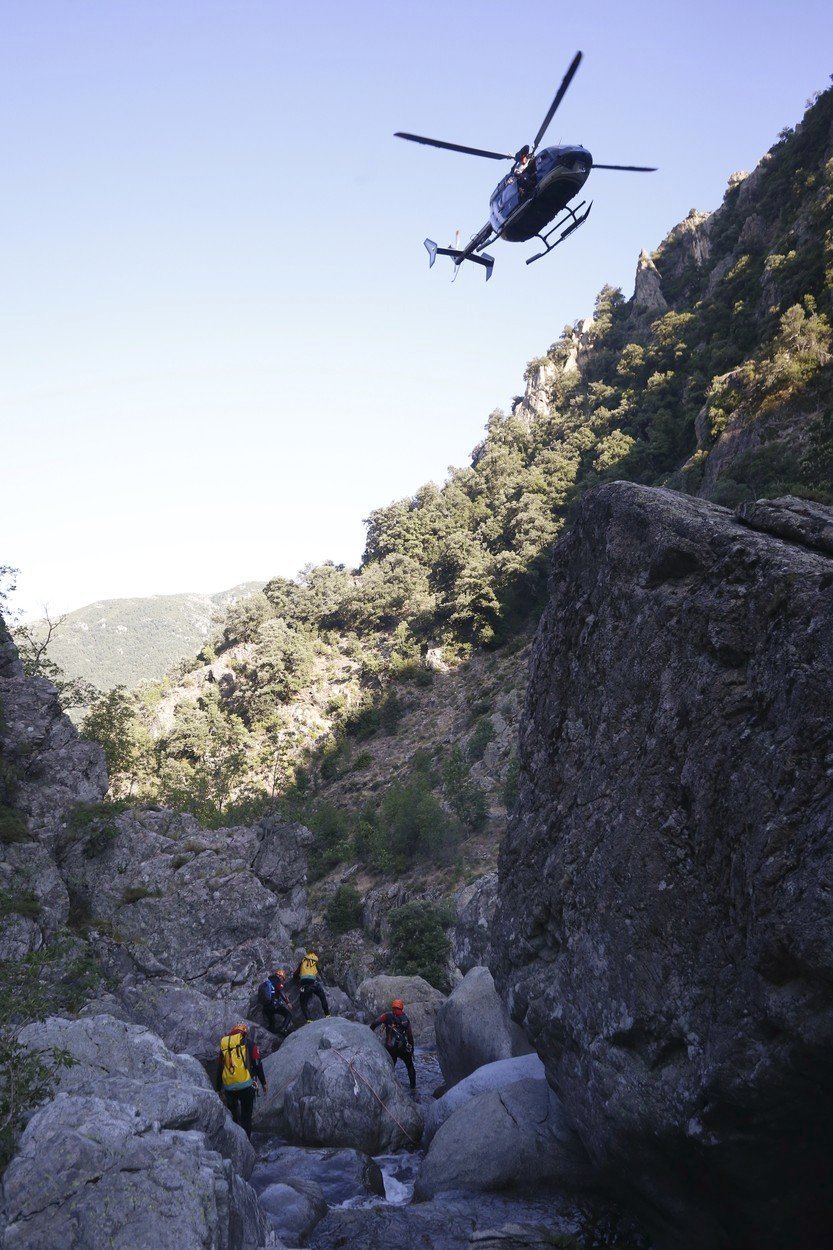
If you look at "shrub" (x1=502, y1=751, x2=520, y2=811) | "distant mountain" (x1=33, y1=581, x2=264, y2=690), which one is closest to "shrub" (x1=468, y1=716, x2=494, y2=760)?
"shrub" (x1=502, y1=751, x2=520, y2=811)

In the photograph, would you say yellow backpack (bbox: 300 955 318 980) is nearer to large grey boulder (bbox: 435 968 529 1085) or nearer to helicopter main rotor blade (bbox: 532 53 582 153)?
large grey boulder (bbox: 435 968 529 1085)

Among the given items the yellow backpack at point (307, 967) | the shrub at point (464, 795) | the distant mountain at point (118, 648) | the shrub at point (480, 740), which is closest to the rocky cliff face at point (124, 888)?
the yellow backpack at point (307, 967)

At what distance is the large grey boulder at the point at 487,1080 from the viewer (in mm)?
11666

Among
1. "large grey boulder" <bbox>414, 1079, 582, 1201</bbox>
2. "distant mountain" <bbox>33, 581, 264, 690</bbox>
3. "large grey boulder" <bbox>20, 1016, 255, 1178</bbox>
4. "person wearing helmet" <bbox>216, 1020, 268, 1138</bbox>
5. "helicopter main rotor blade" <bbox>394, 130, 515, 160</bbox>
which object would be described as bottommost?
"large grey boulder" <bbox>414, 1079, 582, 1201</bbox>

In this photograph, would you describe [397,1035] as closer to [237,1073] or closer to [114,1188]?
[237,1073]

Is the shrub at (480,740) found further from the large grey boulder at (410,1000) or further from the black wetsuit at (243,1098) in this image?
the black wetsuit at (243,1098)

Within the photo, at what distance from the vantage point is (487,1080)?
12.2m

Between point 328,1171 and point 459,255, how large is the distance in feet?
67.3

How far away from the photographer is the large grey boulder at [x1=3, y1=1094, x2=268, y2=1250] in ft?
21.0

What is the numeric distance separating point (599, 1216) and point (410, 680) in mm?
50894

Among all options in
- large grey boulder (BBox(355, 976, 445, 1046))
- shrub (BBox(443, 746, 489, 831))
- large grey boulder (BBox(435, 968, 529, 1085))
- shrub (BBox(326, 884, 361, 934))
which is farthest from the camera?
shrub (BBox(443, 746, 489, 831))

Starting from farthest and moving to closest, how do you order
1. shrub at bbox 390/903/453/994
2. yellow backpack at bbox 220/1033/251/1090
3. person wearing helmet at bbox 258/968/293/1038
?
shrub at bbox 390/903/453/994
person wearing helmet at bbox 258/968/293/1038
yellow backpack at bbox 220/1033/251/1090

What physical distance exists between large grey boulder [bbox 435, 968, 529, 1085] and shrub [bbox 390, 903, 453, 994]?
1212cm

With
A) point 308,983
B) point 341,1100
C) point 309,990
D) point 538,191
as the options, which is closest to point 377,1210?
point 341,1100
